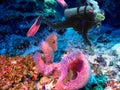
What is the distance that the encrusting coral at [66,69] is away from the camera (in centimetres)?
304

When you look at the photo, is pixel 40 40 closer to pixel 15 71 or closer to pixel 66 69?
pixel 15 71

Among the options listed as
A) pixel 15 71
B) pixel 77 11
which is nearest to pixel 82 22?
pixel 77 11

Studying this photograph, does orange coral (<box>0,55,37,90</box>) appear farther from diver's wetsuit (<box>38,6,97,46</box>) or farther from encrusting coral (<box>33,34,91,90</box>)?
diver's wetsuit (<box>38,6,97,46</box>)

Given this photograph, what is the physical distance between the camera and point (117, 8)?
4.97m

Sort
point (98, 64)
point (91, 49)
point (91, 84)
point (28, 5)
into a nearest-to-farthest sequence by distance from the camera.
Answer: point (91, 84)
point (98, 64)
point (91, 49)
point (28, 5)

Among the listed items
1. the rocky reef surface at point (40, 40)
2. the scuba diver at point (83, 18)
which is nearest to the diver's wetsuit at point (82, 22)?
the scuba diver at point (83, 18)

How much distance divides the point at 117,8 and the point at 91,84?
7.56 feet

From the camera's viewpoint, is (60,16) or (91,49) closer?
(91,49)

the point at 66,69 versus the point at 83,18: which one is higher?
the point at 83,18

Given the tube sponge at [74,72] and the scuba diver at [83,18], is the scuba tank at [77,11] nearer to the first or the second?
the scuba diver at [83,18]

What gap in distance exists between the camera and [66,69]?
134 inches

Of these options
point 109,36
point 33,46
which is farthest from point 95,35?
point 33,46

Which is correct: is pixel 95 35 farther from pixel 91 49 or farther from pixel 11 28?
pixel 11 28

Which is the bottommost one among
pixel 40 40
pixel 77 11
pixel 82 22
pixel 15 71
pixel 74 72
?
pixel 15 71
